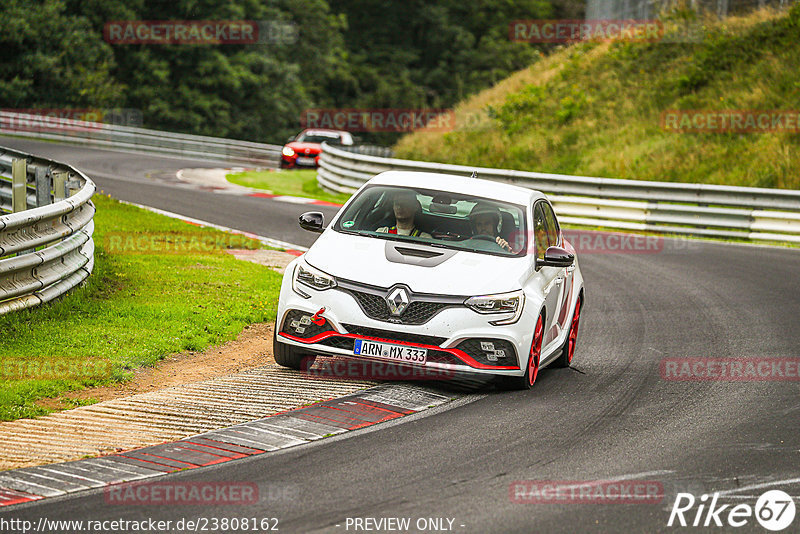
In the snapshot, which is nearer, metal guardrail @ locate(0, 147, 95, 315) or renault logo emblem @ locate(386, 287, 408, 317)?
renault logo emblem @ locate(386, 287, 408, 317)

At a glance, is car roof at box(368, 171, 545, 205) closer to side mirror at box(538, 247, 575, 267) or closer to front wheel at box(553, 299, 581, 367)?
side mirror at box(538, 247, 575, 267)

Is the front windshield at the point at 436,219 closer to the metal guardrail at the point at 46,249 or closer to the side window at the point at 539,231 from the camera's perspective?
the side window at the point at 539,231

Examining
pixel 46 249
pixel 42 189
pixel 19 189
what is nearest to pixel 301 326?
pixel 46 249

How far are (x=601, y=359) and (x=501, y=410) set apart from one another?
2502 millimetres

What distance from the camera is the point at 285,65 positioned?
57.5 metres

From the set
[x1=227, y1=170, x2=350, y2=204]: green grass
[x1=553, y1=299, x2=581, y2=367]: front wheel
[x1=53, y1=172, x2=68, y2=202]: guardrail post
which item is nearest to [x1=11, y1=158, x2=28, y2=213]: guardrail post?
[x1=53, y1=172, x2=68, y2=202]: guardrail post

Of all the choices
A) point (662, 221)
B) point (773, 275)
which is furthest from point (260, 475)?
point (662, 221)

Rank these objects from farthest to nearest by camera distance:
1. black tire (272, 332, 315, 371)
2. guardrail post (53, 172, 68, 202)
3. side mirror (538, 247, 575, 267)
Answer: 1. guardrail post (53, 172, 68, 202)
2. side mirror (538, 247, 575, 267)
3. black tire (272, 332, 315, 371)

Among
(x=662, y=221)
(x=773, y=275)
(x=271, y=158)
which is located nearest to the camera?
(x=773, y=275)

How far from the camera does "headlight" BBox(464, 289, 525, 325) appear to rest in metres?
8.05

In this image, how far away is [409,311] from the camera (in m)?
7.98

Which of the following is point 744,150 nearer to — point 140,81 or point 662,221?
point 662,221

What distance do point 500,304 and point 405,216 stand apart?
5.14 ft

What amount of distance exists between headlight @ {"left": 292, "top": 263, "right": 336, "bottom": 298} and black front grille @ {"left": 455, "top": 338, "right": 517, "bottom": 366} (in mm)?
1178
